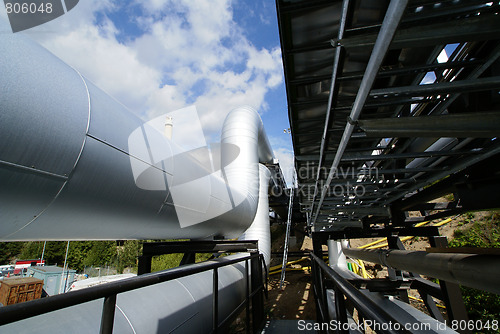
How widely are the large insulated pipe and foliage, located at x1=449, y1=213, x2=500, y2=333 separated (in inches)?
295

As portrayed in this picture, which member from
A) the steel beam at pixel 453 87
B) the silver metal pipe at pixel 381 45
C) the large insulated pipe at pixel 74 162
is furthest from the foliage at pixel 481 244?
the large insulated pipe at pixel 74 162

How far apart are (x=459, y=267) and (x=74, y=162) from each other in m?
2.67

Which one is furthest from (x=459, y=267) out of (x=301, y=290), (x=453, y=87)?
(x=301, y=290)

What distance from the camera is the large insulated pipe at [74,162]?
3.22ft

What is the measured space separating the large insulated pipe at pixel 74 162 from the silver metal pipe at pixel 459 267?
2206mm

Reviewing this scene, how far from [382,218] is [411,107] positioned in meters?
4.18

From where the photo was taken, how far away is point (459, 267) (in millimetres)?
1895

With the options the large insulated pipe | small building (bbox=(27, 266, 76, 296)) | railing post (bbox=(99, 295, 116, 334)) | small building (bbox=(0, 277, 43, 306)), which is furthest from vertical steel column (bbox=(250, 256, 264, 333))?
small building (bbox=(27, 266, 76, 296))

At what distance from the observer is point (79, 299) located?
0.78 metres

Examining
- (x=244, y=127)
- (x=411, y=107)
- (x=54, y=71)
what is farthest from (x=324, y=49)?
(x=244, y=127)

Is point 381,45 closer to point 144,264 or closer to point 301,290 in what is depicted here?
point 144,264

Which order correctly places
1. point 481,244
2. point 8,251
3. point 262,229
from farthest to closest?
1. point 8,251
2. point 481,244
3. point 262,229

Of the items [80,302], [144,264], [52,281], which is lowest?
[52,281]

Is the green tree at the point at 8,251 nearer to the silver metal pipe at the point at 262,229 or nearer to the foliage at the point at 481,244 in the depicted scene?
the silver metal pipe at the point at 262,229
